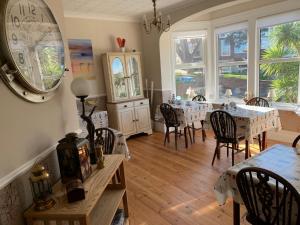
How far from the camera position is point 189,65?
520cm

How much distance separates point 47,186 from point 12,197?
20cm

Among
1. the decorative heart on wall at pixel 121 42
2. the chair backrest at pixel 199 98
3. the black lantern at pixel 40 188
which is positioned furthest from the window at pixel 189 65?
the black lantern at pixel 40 188

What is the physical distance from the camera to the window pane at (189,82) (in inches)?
206

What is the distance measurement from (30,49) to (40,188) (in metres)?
0.79

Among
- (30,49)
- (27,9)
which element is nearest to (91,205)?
(30,49)

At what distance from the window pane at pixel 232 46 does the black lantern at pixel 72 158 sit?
4.21 metres

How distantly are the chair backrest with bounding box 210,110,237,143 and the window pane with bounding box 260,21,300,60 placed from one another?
1975 mm

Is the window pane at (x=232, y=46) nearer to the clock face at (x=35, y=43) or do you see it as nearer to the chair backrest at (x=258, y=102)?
the chair backrest at (x=258, y=102)

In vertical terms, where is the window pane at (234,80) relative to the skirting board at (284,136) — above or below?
above

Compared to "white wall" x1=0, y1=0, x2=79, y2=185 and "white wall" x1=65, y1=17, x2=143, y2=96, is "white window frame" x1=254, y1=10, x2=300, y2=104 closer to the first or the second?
"white wall" x1=65, y1=17, x2=143, y2=96

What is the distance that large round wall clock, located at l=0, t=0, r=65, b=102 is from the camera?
46.4 inches

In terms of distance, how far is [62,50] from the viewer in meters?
1.71

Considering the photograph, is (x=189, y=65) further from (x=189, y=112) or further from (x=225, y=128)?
(x=225, y=128)

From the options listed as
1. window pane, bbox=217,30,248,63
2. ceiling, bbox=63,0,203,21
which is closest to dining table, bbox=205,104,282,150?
window pane, bbox=217,30,248,63
